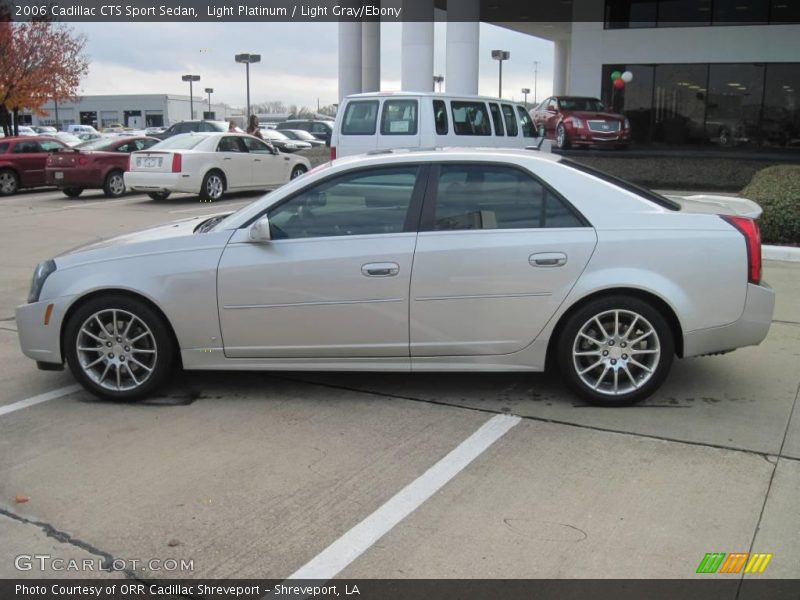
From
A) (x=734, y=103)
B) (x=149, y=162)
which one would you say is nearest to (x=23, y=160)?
(x=149, y=162)

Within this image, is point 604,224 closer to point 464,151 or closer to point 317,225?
point 464,151

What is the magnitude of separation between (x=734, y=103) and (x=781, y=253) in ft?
63.6

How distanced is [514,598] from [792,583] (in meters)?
1.12

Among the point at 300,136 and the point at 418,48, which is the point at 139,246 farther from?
the point at 300,136

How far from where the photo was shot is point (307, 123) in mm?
37438

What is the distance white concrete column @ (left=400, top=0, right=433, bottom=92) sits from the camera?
87.8 ft

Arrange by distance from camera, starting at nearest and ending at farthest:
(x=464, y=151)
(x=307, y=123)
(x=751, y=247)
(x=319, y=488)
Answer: (x=319, y=488) → (x=751, y=247) → (x=464, y=151) → (x=307, y=123)

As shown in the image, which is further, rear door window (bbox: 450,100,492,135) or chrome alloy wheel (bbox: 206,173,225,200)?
chrome alloy wheel (bbox: 206,173,225,200)

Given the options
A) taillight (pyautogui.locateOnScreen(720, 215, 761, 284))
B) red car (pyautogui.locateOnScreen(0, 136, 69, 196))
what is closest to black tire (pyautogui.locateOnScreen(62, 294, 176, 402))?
taillight (pyautogui.locateOnScreen(720, 215, 761, 284))

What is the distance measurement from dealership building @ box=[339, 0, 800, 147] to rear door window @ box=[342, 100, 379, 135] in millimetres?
11458

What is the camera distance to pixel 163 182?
55.8 feet

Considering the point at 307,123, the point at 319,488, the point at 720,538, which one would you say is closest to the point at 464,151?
the point at 319,488

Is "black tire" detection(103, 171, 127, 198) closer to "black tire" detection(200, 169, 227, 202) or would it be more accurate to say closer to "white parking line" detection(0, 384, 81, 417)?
"black tire" detection(200, 169, 227, 202)

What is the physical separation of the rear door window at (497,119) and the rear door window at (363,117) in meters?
2.50
